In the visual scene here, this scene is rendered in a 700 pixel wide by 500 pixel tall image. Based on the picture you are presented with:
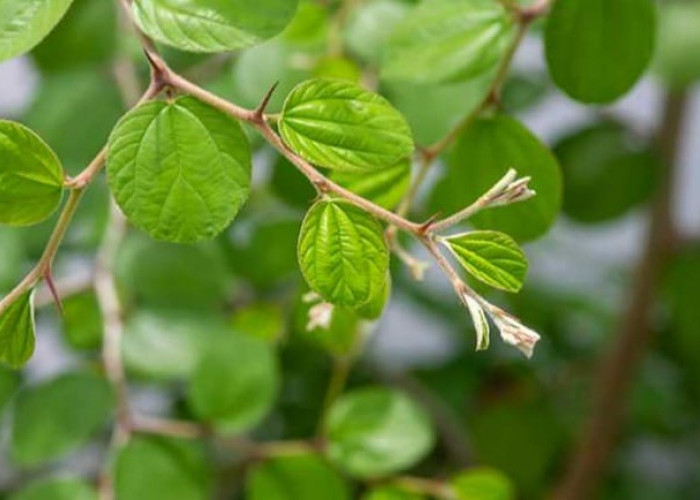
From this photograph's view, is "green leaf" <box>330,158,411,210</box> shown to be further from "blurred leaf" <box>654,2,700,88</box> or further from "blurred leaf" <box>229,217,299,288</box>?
"blurred leaf" <box>654,2,700,88</box>

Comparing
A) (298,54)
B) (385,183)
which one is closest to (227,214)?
(385,183)

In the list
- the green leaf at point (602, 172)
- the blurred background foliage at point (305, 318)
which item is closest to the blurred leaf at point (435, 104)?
the blurred background foliage at point (305, 318)

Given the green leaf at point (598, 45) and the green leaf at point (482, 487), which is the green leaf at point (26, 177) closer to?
the green leaf at point (598, 45)

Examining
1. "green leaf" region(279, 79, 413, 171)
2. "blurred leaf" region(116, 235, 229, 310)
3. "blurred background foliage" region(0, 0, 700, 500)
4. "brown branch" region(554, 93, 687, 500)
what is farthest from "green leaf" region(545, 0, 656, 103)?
"brown branch" region(554, 93, 687, 500)

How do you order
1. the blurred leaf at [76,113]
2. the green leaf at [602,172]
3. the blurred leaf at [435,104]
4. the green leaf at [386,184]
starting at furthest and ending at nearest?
1. the green leaf at [602,172]
2. the blurred leaf at [76,113]
3. the blurred leaf at [435,104]
4. the green leaf at [386,184]

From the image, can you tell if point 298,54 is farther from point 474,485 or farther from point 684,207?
point 684,207
